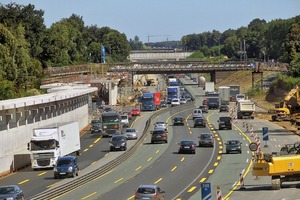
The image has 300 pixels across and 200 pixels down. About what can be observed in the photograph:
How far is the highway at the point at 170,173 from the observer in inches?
2207

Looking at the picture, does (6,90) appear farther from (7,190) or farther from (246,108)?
(7,190)

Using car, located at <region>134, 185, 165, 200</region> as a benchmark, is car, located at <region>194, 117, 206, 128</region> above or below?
below

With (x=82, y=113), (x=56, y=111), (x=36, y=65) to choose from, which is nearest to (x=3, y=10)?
(x=36, y=65)

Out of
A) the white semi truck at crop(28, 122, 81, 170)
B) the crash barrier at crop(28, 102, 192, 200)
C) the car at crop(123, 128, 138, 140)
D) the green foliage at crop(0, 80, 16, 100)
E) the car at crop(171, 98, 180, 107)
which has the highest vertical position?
the green foliage at crop(0, 80, 16, 100)

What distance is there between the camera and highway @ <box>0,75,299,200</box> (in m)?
56.1

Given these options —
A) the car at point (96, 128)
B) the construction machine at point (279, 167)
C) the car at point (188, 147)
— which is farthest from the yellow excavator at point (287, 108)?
the construction machine at point (279, 167)

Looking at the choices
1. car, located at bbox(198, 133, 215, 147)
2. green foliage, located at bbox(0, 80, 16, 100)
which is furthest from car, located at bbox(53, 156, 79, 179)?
green foliage, located at bbox(0, 80, 16, 100)

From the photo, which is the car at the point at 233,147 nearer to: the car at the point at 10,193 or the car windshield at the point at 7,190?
the car at the point at 10,193

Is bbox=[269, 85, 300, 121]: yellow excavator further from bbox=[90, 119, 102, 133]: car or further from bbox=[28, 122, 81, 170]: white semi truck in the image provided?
bbox=[28, 122, 81, 170]: white semi truck

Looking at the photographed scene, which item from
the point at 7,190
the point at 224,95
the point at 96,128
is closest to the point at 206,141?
the point at 96,128

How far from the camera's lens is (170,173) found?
69000 millimetres

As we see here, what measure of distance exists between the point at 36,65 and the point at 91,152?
74.0m

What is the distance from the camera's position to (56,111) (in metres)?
100

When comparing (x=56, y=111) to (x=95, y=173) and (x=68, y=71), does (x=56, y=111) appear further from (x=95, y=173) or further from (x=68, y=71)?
(x=68, y=71)
